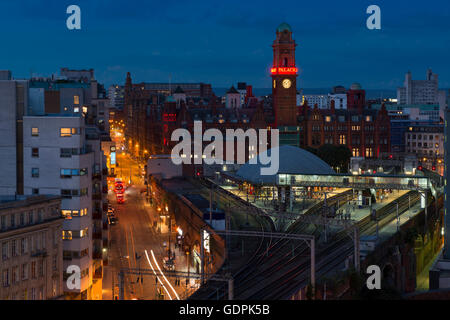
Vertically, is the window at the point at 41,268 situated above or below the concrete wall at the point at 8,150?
below

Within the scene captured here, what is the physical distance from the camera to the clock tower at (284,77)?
167m

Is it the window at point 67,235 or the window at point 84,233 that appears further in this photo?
the window at point 84,233

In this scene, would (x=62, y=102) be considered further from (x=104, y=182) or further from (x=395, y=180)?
(x=395, y=180)

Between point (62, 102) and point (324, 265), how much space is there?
3456 centimetres

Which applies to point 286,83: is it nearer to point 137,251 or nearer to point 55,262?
point 137,251

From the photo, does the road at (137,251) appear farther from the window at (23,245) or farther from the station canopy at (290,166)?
the station canopy at (290,166)

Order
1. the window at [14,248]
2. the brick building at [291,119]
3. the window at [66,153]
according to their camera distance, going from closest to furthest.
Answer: the window at [14,248]
the window at [66,153]
the brick building at [291,119]

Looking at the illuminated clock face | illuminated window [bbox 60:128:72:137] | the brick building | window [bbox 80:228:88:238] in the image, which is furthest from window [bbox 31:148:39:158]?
the illuminated clock face

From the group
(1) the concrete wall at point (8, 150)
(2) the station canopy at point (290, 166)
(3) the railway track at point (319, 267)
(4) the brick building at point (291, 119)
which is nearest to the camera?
(3) the railway track at point (319, 267)

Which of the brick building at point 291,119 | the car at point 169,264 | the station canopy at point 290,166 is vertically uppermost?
the brick building at point 291,119

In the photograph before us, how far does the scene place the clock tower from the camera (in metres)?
167

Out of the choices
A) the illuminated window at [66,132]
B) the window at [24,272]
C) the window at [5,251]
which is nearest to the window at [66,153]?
the illuminated window at [66,132]

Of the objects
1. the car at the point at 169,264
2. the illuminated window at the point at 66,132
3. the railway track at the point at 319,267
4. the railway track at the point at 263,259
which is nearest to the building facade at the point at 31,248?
the illuminated window at the point at 66,132

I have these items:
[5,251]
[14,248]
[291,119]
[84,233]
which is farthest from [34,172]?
[291,119]
